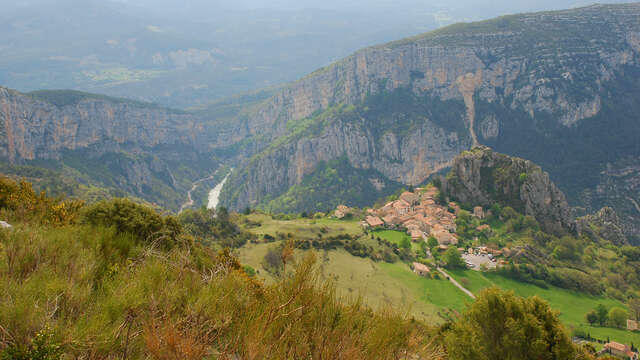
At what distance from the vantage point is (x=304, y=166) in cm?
14250

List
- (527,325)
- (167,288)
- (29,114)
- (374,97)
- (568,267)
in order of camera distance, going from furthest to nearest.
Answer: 1. (374,97)
2. (29,114)
3. (568,267)
4. (527,325)
5. (167,288)

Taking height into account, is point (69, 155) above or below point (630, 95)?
below

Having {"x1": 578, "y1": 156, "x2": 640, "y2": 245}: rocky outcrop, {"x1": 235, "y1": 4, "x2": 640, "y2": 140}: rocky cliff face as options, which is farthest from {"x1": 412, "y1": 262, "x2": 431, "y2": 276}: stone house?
Answer: {"x1": 235, "y1": 4, "x2": 640, "y2": 140}: rocky cliff face

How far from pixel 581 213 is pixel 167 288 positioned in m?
123

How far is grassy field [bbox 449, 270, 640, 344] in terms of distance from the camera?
135 feet

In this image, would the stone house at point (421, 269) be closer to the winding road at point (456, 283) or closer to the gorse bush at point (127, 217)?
the winding road at point (456, 283)

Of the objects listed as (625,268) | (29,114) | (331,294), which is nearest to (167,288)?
(331,294)

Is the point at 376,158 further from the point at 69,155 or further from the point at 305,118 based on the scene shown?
the point at 69,155

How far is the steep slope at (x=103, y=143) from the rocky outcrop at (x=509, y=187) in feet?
295

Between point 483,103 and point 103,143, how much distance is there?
164m

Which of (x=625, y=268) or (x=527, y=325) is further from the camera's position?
(x=625, y=268)

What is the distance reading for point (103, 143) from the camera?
14200 centimetres

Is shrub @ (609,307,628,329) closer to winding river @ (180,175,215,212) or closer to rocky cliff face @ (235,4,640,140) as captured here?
rocky cliff face @ (235,4,640,140)

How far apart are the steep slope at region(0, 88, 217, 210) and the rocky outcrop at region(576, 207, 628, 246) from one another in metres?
113
